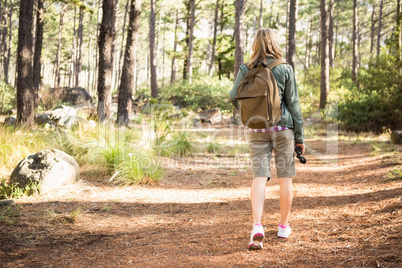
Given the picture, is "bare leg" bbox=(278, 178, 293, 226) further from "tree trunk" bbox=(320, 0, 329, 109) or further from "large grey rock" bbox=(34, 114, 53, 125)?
"tree trunk" bbox=(320, 0, 329, 109)

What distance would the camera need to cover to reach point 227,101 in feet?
60.4

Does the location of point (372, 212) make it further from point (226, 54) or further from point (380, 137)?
point (226, 54)

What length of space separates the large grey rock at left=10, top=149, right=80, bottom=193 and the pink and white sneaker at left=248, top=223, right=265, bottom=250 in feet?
11.4

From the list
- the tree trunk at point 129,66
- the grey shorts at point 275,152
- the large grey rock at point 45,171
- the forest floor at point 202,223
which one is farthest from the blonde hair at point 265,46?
the tree trunk at point 129,66

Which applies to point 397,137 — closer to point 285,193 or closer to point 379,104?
point 379,104

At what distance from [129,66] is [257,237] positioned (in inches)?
347

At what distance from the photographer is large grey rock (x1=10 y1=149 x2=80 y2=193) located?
16.9 ft

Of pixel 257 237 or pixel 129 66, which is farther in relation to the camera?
pixel 129 66

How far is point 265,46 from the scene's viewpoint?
303 centimetres

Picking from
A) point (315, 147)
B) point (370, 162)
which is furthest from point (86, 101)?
point (370, 162)

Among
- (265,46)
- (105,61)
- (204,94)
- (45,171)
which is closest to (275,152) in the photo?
(265,46)

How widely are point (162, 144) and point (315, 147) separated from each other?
4.38 meters

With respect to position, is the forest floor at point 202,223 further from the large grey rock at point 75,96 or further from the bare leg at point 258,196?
the large grey rock at point 75,96

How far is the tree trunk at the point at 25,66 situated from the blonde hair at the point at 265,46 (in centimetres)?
843
